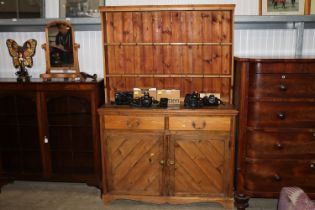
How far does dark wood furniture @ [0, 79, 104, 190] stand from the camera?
2.74 m

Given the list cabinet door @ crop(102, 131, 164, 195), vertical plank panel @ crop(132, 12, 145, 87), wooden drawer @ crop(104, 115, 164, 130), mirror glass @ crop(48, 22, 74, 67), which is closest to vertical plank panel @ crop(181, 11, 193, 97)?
vertical plank panel @ crop(132, 12, 145, 87)

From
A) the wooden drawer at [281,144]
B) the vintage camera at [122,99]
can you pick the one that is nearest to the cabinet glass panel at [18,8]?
the vintage camera at [122,99]

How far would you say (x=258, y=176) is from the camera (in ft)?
8.30

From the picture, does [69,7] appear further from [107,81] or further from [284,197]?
[284,197]

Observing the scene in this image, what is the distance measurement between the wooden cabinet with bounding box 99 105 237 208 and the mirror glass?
0.70m

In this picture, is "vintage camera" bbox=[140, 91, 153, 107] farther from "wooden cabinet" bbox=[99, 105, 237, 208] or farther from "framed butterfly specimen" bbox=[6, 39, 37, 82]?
"framed butterfly specimen" bbox=[6, 39, 37, 82]

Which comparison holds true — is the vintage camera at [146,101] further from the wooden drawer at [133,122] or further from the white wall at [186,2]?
the white wall at [186,2]

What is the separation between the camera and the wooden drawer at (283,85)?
2.33 metres

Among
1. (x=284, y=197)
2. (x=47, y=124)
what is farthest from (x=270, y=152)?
(x=47, y=124)

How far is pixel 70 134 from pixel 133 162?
70 cm

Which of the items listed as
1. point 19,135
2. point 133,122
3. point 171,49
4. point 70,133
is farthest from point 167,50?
point 19,135

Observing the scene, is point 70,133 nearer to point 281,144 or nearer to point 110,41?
point 110,41

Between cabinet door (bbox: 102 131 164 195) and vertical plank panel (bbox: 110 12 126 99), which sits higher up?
vertical plank panel (bbox: 110 12 126 99)

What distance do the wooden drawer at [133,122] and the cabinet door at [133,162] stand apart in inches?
2.1
